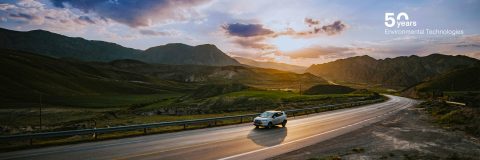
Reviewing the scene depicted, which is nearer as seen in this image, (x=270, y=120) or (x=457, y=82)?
(x=270, y=120)

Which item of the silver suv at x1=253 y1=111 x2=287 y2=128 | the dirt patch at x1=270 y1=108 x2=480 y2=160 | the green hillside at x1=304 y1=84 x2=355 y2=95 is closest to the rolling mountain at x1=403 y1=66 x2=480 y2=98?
the green hillside at x1=304 y1=84 x2=355 y2=95

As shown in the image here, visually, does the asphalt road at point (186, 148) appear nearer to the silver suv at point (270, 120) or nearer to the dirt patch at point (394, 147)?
the dirt patch at point (394, 147)

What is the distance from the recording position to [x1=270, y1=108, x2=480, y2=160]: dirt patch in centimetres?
1648

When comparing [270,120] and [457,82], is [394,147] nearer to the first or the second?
[270,120]

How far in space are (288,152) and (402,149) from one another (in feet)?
20.9

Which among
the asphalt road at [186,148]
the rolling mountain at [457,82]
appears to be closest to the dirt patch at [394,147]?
the asphalt road at [186,148]

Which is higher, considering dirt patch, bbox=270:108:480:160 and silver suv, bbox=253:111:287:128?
silver suv, bbox=253:111:287:128

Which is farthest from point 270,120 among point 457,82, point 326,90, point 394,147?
point 457,82

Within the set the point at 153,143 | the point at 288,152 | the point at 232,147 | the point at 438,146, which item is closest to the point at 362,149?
the point at 288,152

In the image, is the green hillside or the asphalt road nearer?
the asphalt road

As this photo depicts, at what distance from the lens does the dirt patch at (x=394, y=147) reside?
1648cm

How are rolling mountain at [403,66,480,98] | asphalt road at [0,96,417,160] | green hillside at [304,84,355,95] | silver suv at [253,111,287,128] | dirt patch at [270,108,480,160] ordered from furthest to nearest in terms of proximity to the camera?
rolling mountain at [403,66,480,98]
green hillside at [304,84,355,95]
silver suv at [253,111,287,128]
dirt patch at [270,108,480,160]
asphalt road at [0,96,417,160]

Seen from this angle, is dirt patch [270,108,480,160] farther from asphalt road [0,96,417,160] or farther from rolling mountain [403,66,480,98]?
rolling mountain [403,66,480,98]

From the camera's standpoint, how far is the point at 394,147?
757 inches
